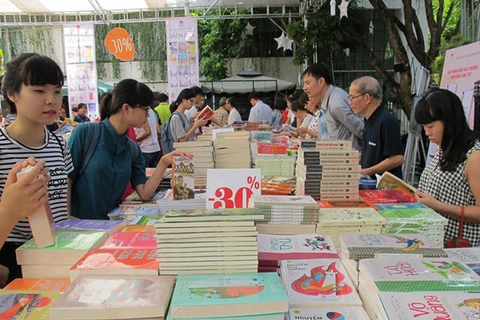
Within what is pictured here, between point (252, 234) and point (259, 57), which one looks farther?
point (259, 57)

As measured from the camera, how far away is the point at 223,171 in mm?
1854

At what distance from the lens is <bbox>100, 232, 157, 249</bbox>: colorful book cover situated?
1.28 metres

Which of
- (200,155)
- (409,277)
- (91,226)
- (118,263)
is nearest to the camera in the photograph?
(409,277)

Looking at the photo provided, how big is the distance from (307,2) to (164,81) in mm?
9375

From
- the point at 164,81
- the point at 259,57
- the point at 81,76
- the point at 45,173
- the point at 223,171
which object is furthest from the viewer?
the point at 164,81

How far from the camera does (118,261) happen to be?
1.14m

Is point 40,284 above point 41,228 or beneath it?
beneath

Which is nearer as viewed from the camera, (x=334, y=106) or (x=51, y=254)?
(x=51, y=254)

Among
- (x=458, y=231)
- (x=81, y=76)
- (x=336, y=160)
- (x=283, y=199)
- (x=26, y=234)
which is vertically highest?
(x=81, y=76)

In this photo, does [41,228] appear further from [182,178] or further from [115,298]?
[182,178]

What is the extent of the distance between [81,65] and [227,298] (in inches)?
365

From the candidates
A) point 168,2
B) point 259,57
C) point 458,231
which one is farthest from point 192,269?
point 259,57

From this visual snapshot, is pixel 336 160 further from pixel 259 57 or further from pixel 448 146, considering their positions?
pixel 259 57

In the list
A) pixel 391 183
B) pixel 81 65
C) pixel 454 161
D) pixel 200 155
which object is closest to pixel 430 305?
pixel 454 161
